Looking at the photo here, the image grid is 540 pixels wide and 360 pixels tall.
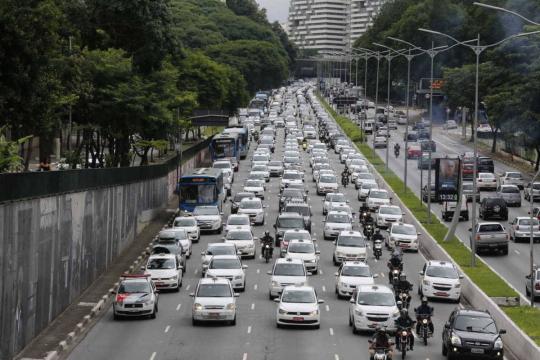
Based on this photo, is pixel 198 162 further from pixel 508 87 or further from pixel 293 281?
pixel 293 281

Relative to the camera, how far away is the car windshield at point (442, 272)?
41562 mm

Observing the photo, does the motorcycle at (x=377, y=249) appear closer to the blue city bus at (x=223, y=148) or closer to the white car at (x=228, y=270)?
the white car at (x=228, y=270)

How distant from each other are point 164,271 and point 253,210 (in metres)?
21.7

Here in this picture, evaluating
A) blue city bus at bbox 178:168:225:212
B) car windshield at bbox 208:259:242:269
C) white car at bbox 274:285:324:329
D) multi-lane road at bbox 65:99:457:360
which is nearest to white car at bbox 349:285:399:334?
multi-lane road at bbox 65:99:457:360

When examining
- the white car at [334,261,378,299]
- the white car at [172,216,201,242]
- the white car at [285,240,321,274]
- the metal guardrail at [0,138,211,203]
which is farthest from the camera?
the white car at [172,216,201,242]

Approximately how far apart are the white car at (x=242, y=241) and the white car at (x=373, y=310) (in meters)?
16.6

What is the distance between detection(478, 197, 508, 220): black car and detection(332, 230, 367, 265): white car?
61.5 ft

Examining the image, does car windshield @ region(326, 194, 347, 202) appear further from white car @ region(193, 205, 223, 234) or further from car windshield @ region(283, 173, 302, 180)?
car windshield @ region(283, 173, 302, 180)

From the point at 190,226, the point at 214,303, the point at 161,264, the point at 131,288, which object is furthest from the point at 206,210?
the point at 214,303

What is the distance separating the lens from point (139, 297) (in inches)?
1446

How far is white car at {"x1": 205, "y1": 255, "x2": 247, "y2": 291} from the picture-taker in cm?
4212

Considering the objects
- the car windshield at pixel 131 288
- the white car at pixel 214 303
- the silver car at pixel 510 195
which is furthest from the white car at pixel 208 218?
the white car at pixel 214 303

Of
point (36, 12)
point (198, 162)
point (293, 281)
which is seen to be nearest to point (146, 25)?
point (36, 12)

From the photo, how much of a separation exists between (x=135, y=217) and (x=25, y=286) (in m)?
27.2
